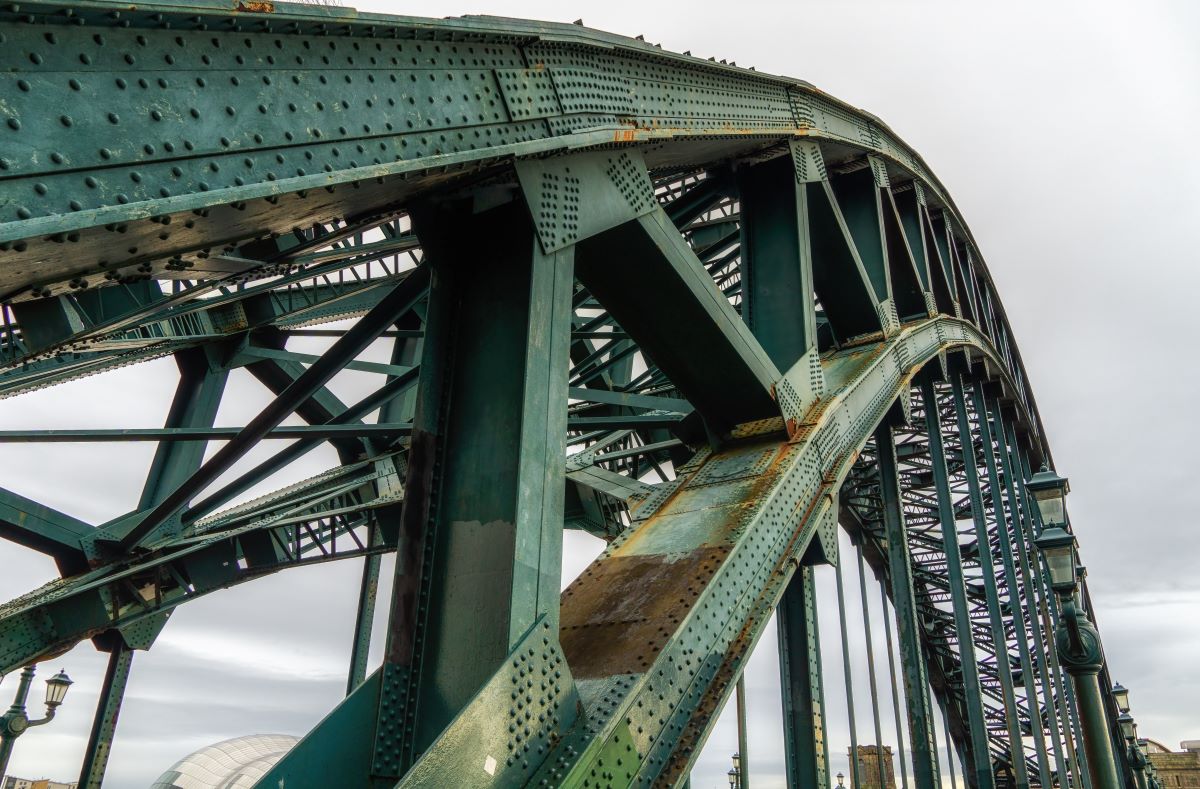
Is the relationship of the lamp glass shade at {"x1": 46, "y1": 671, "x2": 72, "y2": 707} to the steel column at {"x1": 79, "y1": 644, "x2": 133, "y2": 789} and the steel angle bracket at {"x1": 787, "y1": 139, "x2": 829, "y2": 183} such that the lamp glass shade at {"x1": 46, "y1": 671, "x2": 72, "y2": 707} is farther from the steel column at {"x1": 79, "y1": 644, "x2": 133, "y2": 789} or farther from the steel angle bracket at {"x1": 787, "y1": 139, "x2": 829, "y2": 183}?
the steel angle bracket at {"x1": 787, "y1": 139, "x2": 829, "y2": 183}

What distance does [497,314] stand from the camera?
4.77 m

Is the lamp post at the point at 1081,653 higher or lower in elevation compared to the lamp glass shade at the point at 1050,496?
lower

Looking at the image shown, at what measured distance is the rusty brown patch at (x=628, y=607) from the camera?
469 cm

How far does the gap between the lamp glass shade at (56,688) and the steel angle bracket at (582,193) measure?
53.3ft

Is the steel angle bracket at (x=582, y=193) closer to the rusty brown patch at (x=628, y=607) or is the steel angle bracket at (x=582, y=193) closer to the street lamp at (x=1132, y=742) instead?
the rusty brown patch at (x=628, y=607)

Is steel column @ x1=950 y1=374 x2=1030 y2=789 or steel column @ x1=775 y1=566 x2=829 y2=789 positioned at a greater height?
steel column @ x1=950 y1=374 x2=1030 y2=789

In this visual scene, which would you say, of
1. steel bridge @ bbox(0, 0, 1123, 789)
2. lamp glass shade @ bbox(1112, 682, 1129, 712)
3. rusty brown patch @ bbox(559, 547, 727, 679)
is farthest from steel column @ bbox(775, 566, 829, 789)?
lamp glass shade @ bbox(1112, 682, 1129, 712)

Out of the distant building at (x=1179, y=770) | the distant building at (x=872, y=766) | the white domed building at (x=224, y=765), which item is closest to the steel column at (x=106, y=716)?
the distant building at (x=872, y=766)

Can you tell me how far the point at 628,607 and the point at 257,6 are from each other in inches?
145

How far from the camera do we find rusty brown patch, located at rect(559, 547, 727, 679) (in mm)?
4691

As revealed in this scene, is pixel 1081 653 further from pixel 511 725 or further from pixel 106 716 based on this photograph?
pixel 106 716

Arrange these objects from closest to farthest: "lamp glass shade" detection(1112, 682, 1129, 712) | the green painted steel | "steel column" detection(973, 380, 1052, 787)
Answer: the green painted steel < "steel column" detection(973, 380, 1052, 787) < "lamp glass shade" detection(1112, 682, 1129, 712)

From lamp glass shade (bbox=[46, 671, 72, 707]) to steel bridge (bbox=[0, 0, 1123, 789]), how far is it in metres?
5.12

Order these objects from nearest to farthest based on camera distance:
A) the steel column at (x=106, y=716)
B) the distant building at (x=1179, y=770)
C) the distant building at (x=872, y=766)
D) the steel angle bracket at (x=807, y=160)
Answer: the steel angle bracket at (x=807, y=160) → the steel column at (x=106, y=716) → the distant building at (x=872, y=766) → the distant building at (x=1179, y=770)
